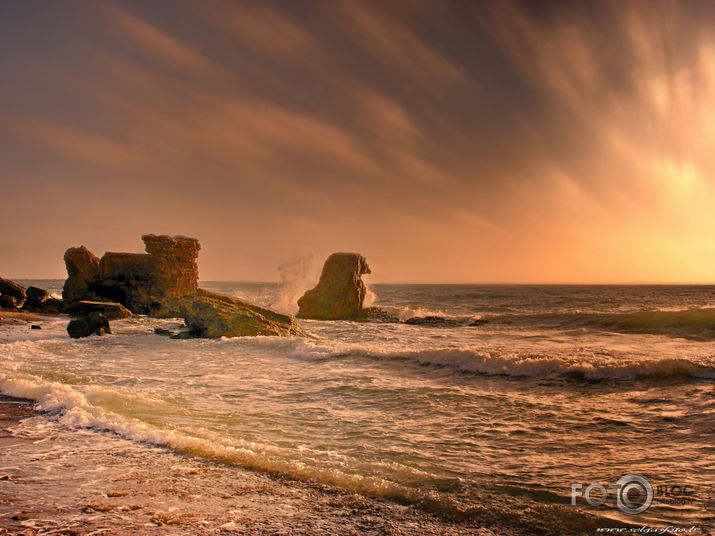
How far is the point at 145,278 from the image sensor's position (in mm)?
25891

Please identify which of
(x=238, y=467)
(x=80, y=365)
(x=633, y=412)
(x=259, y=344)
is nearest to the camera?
(x=238, y=467)

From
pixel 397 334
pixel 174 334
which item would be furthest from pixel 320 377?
pixel 397 334

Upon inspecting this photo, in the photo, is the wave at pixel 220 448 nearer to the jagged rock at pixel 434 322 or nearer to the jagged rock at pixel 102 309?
the jagged rock at pixel 102 309

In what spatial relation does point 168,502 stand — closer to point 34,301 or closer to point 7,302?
point 34,301

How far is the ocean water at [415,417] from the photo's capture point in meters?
4.07

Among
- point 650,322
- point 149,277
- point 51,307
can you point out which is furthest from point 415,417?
point 51,307

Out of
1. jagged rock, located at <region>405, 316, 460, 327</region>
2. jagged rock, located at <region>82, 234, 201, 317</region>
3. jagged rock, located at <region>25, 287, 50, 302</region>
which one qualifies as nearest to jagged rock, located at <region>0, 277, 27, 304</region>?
jagged rock, located at <region>25, 287, 50, 302</region>

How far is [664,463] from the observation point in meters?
4.76

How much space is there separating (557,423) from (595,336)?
14804mm

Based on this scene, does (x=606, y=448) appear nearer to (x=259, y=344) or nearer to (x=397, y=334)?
(x=259, y=344)

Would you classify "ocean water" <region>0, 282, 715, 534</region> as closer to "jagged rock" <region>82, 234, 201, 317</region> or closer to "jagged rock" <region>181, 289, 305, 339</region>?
"jagged rock" <region>181, 289, 305, 339</region>

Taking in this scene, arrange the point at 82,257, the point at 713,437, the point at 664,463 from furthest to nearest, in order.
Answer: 1. the point at 82,257
2. the point at 713,437
3. the point at 664,463

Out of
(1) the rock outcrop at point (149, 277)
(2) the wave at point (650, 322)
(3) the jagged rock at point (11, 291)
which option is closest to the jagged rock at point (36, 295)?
(3) the jagged rock at point (11, 291)

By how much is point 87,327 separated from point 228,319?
200 inches
